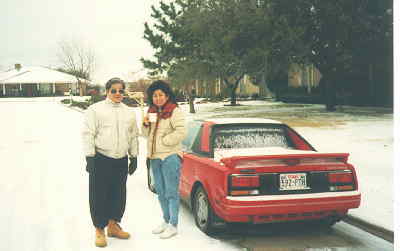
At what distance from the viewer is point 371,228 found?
16.7 ft

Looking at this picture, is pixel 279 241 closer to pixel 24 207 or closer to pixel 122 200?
pixel 122 200

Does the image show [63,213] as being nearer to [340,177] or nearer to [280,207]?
[280,207]

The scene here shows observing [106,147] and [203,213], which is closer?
[106,147]

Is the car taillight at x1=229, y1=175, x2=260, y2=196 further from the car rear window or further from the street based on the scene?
the car rear window

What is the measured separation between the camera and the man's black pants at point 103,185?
463 cm

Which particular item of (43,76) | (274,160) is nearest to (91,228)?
(274,160)

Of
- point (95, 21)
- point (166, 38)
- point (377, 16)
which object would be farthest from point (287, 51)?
point (95, 21)

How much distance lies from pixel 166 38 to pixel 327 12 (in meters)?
13.4

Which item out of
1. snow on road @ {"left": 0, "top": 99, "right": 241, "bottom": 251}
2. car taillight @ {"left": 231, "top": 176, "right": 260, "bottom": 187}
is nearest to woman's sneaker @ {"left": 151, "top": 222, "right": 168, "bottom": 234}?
snow on road @ {"left": 0, "top": 99, "right": 241, "bottom": 251}

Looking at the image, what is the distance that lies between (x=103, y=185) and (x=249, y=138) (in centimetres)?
198

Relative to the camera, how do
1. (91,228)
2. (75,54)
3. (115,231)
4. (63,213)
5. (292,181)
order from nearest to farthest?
(292,181) < (115,231) < (91,228) < (63,213) < (75,54)

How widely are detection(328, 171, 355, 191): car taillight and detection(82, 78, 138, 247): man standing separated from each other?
2.31m

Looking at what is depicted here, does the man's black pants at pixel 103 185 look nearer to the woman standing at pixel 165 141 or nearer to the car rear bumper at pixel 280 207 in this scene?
the woman standing at pixel 165 141

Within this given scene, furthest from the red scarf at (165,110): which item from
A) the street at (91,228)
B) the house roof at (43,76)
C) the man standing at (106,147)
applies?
the house roof at (43,76)
